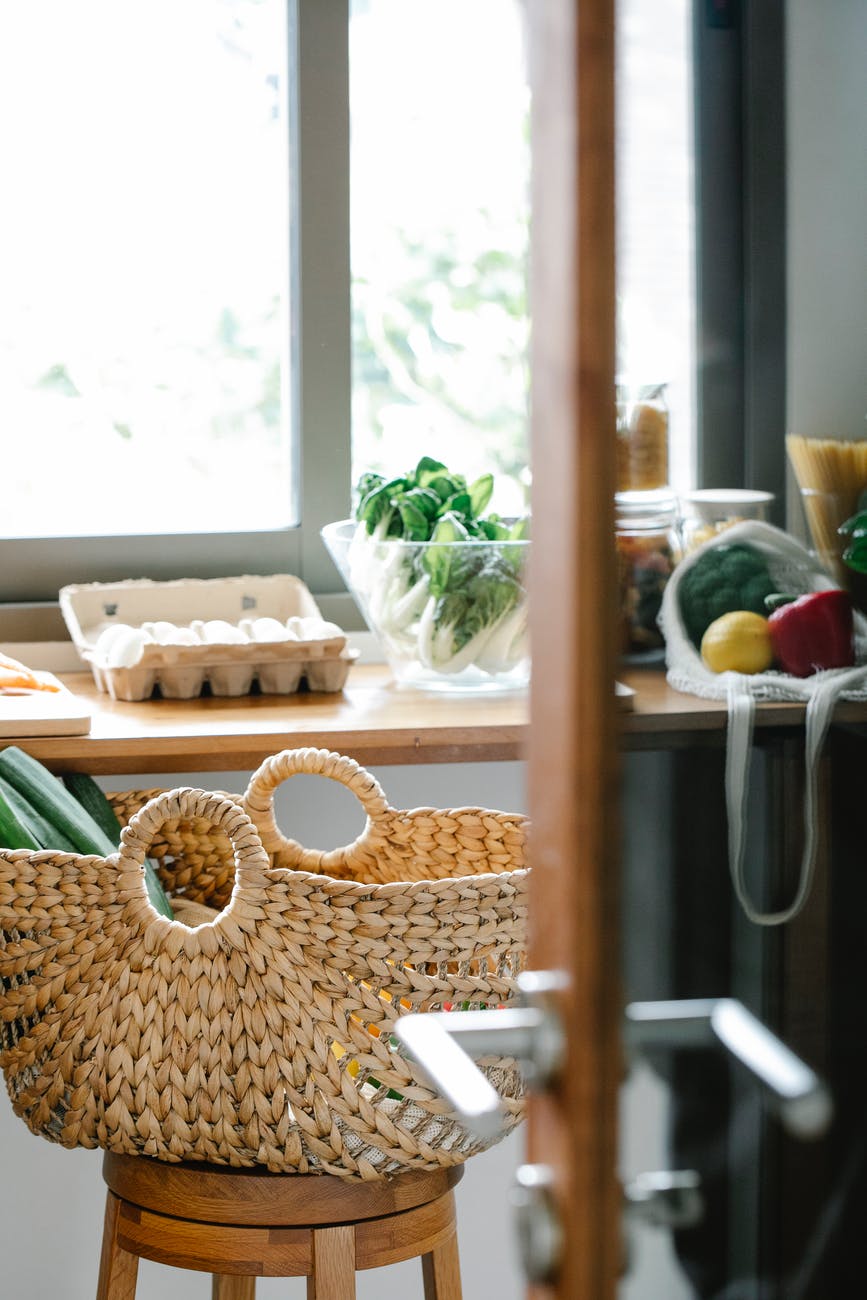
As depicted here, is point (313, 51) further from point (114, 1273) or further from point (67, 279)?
point (114, 1273)

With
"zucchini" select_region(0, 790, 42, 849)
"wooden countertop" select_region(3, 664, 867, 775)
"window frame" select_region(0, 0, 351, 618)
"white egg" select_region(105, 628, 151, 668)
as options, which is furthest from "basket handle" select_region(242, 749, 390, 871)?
"window frame" select_region(0, 0, 351, 618)

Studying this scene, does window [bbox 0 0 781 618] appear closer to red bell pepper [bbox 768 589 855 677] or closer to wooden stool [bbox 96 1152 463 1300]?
wooden stool [bbox 96 1152 463 1300]

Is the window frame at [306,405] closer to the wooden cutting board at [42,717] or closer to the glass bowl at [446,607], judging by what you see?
the glass bowl at [446,607]

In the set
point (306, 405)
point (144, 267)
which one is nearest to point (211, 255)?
point (144, 267)

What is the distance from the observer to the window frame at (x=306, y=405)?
1752 millimetres

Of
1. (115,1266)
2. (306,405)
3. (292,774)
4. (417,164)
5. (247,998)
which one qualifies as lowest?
(115,1266)

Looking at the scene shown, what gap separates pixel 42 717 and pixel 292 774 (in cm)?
25

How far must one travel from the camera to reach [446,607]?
155cm

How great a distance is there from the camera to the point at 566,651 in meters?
0.51

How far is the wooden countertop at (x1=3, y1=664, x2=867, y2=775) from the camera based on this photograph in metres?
1.35

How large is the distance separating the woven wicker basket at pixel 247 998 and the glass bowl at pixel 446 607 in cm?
53

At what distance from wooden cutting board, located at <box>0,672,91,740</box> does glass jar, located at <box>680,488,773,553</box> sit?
2.79 ft

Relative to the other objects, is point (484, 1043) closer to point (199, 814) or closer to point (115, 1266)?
point (199, 814)

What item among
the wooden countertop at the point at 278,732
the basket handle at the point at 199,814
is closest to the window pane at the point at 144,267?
the wooden countertop at the point at 278,732
